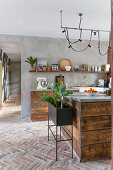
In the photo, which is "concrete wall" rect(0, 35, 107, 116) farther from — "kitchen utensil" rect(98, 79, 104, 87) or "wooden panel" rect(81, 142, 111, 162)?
"wooden panel" rect(81, 142, 111, 162)

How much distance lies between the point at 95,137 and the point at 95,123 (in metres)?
0.21

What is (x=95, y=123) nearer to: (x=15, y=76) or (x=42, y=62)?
(x=42, y=62)

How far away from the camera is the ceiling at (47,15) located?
2.85m

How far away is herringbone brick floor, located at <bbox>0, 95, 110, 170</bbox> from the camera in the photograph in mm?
1970

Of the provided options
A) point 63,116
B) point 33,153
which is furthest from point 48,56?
point 33,153

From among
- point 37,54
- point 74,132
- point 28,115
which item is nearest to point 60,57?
point 37,54

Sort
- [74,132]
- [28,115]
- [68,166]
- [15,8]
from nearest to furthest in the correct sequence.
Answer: [68,166] → [74,132] → [15,8] → [28,115]

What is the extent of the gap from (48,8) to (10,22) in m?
1.28

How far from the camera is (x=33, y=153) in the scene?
2.34 m

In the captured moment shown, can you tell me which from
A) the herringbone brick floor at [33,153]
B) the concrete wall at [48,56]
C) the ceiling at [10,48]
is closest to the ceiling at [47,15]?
the concrete wall at [48,56]

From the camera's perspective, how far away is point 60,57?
201 inches

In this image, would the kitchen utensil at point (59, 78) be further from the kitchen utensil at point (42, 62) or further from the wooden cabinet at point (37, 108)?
the wooden cabinet at point (37, 108)

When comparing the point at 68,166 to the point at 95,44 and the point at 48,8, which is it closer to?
the point at 48,8

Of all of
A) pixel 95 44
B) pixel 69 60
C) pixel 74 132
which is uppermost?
pixel 95 44
